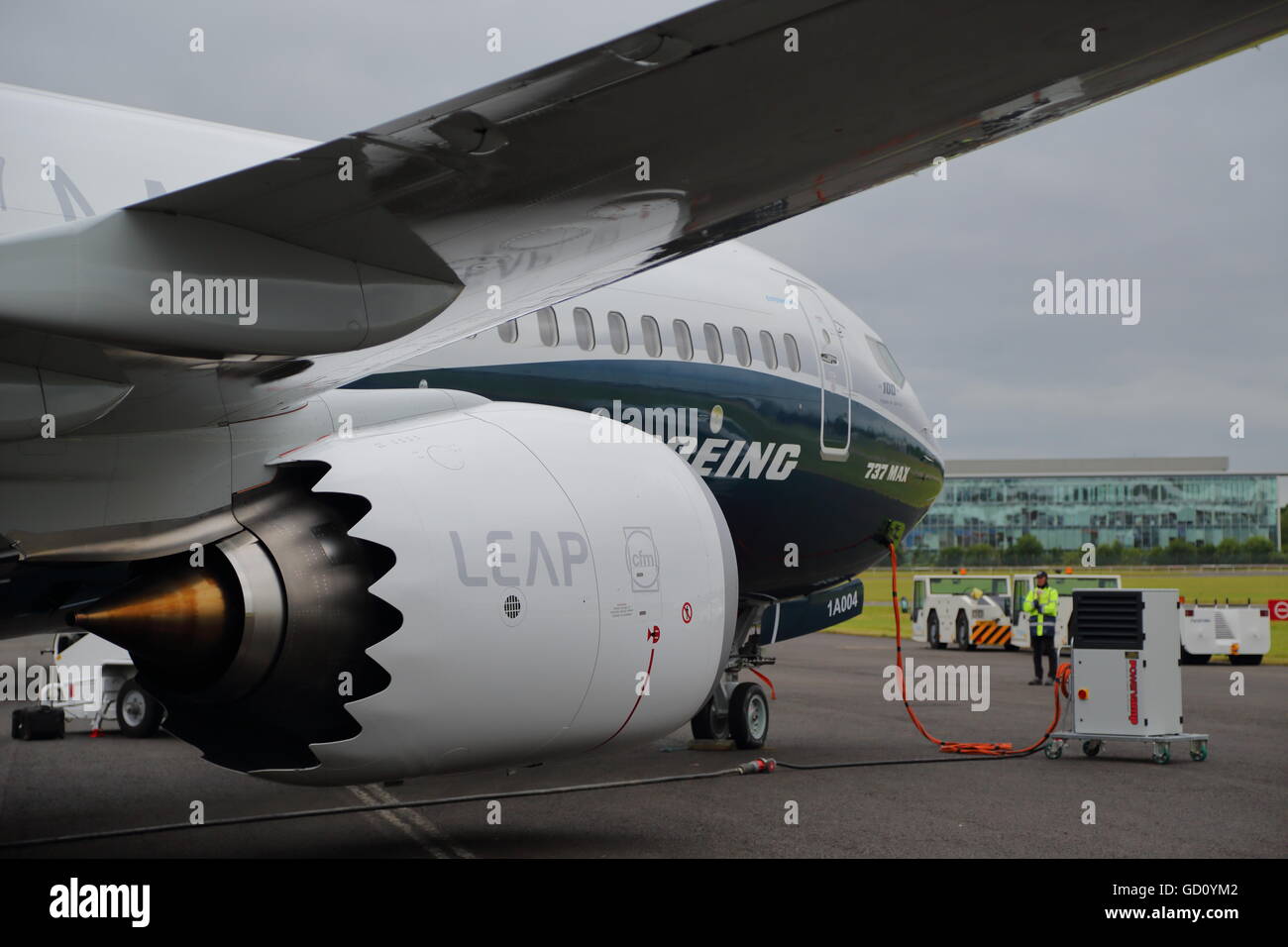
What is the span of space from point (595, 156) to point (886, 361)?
9098 millimetres

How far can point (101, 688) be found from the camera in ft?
47.8

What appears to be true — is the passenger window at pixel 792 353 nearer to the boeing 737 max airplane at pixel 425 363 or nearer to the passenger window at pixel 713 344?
the passenger window at pixel 713 344

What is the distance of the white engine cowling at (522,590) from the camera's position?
5176 millimetres

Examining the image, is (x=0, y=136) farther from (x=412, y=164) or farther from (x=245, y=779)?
(x=245, y=779)

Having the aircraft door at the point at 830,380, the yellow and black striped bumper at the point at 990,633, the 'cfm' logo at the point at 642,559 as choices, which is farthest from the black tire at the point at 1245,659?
the 'cfm' logo at the point at 642,559

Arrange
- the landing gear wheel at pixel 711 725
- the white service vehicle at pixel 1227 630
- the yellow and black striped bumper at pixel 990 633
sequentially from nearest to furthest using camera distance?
the landing gear wheel at pixel 711 725, the white service vehicle at pixel 1227 630, the yellow and black striped bumper at pixel 990 633

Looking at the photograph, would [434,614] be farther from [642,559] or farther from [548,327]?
[548,327]

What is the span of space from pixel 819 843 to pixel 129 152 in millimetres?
5226

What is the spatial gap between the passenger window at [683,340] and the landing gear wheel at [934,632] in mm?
24117

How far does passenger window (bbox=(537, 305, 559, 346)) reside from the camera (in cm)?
824

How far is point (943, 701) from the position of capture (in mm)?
19109

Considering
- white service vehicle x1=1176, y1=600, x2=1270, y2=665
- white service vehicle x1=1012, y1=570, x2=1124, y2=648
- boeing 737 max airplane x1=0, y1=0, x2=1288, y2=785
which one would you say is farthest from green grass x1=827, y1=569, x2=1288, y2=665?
boeing 737 max airplane x1=0, y1=0, x2=1288, y2=785

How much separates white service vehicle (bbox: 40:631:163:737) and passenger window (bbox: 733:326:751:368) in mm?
7316
